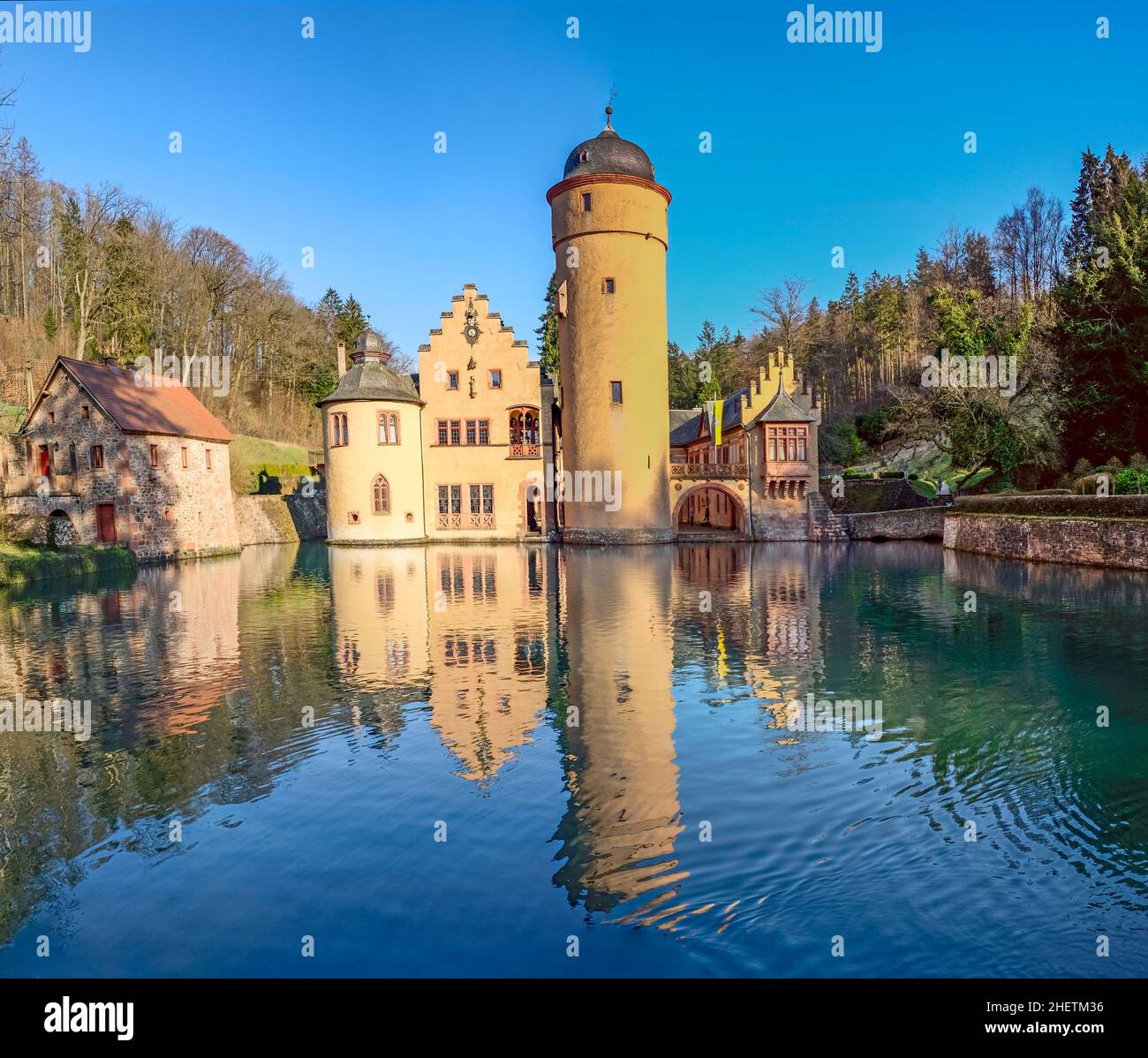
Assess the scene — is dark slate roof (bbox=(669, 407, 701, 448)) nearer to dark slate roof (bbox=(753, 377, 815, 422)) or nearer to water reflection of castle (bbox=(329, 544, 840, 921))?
dark slate roof (bbox=(753, 377, 815, 422))

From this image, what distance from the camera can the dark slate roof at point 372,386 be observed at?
137 feet

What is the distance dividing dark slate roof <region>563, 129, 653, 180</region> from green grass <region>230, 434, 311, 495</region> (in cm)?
2759

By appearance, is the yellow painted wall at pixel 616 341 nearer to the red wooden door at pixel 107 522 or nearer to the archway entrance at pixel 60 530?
the red wooden door at pixel 107 522

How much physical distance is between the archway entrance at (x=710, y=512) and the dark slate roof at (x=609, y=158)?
653 inches

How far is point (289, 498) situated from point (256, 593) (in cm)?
2782

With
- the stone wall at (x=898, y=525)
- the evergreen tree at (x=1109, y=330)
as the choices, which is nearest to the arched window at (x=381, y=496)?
the stone wall at (x=898, y=525)

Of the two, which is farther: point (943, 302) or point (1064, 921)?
point (943, 302)

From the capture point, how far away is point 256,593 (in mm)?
23156

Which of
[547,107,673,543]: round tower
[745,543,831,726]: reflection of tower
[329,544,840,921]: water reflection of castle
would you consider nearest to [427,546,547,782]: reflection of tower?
[329,544,840,921]: water reflection of castle

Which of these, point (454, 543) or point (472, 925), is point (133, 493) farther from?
point (472, 925)

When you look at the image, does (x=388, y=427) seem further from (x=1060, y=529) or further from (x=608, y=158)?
(x=1060, y=529)

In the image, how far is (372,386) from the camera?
42.1 m

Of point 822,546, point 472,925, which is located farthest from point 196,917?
point 822,546

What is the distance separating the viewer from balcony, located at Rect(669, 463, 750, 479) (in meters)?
42.5
